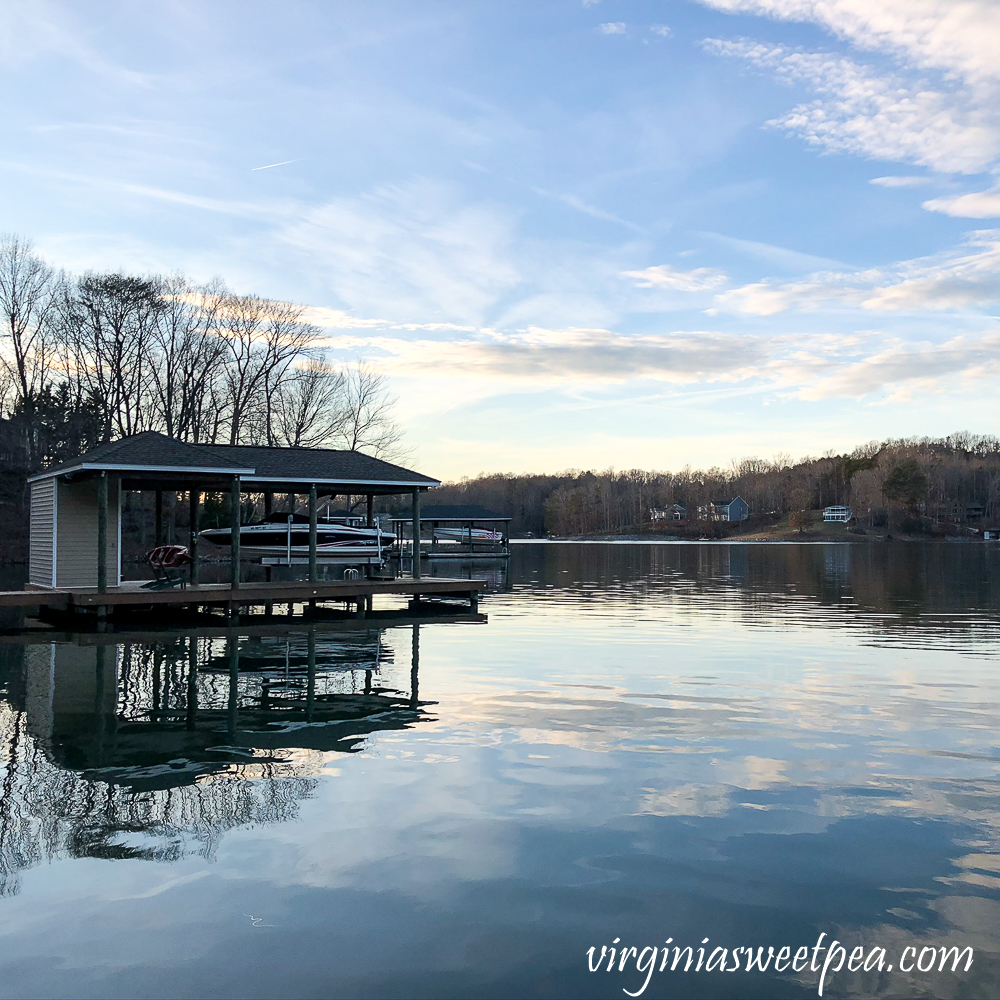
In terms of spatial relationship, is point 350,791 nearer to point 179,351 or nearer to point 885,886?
point 885,886

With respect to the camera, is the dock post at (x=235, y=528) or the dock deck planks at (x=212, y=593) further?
the dock post at (x=235, y=528)

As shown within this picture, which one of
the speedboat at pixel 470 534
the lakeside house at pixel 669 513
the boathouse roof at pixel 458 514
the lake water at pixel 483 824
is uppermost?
the lakeside house at pixel 669 513

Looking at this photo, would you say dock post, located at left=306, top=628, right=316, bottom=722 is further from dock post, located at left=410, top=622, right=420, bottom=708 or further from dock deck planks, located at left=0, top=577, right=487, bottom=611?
dock deck planks, located at left=0, top=577, right=487, bottom=611

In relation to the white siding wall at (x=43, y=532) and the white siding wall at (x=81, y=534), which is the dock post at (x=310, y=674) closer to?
the white siding wall at (x=81, y=534)

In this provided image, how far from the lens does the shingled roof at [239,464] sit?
Answer: 18547 millimetres

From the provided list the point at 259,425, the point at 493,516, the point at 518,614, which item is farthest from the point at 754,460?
the point at 518,614

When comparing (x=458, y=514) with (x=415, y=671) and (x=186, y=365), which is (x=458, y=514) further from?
(x=415, y=671)

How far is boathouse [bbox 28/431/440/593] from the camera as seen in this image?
18734mm

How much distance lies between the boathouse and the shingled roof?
0.02 metres

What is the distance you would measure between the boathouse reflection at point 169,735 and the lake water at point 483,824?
5cm

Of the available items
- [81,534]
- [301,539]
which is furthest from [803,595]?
[81,534]

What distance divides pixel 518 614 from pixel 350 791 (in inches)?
635

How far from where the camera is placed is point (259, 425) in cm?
5281

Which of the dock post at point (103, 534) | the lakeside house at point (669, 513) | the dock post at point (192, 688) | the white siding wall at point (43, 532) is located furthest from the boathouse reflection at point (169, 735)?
the lakeside house at point (669, 513)
